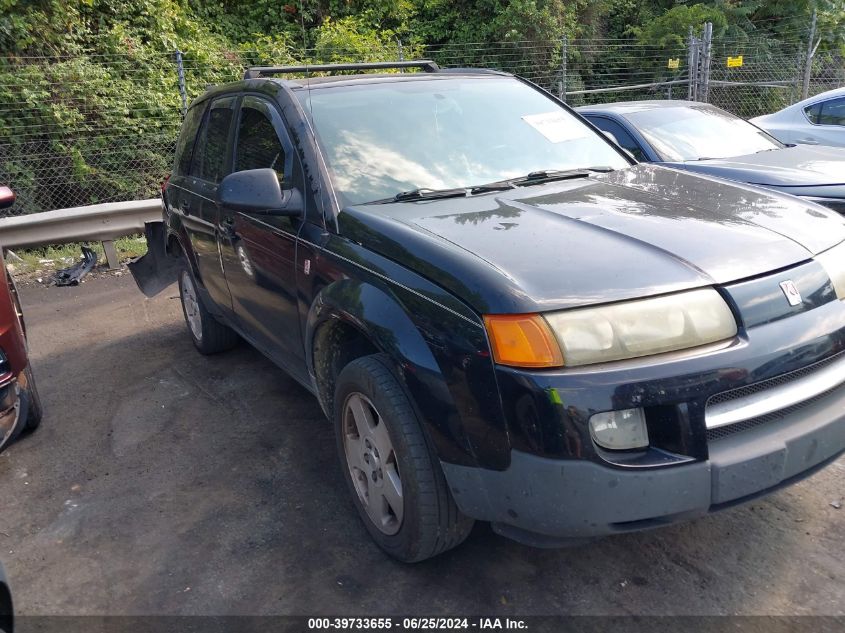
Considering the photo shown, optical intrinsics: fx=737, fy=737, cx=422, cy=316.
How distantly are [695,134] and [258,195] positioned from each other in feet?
16.4

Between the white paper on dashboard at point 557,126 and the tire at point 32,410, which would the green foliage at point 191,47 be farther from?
the white paper on dashboard at point 557,126

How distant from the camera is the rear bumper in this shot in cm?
218

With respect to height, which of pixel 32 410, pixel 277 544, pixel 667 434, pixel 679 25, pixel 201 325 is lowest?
pixel 277 544

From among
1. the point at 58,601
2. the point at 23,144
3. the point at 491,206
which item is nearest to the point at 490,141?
the point at 491,206

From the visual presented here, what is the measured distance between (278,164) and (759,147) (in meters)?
5.09

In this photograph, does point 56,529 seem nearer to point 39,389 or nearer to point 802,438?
point 39,389

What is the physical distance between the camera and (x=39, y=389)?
199 inches

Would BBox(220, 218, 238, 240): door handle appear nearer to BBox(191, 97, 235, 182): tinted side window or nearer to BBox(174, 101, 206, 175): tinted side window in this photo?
BBox(191, 97, 235, 182): tinted side window

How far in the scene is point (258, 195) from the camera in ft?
10.3

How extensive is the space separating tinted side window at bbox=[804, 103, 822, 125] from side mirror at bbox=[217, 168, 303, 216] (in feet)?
26.3

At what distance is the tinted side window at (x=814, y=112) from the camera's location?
8.92m

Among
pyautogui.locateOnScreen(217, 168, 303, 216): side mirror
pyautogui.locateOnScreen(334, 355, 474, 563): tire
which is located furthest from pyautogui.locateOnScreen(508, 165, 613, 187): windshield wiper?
pyautogui.locateOnScreen(334, 355, 474, 563): tire

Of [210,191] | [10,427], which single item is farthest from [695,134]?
A: [10,427]

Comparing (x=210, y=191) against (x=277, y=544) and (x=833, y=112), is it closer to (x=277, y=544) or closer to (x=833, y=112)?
(x=277, y=544)
